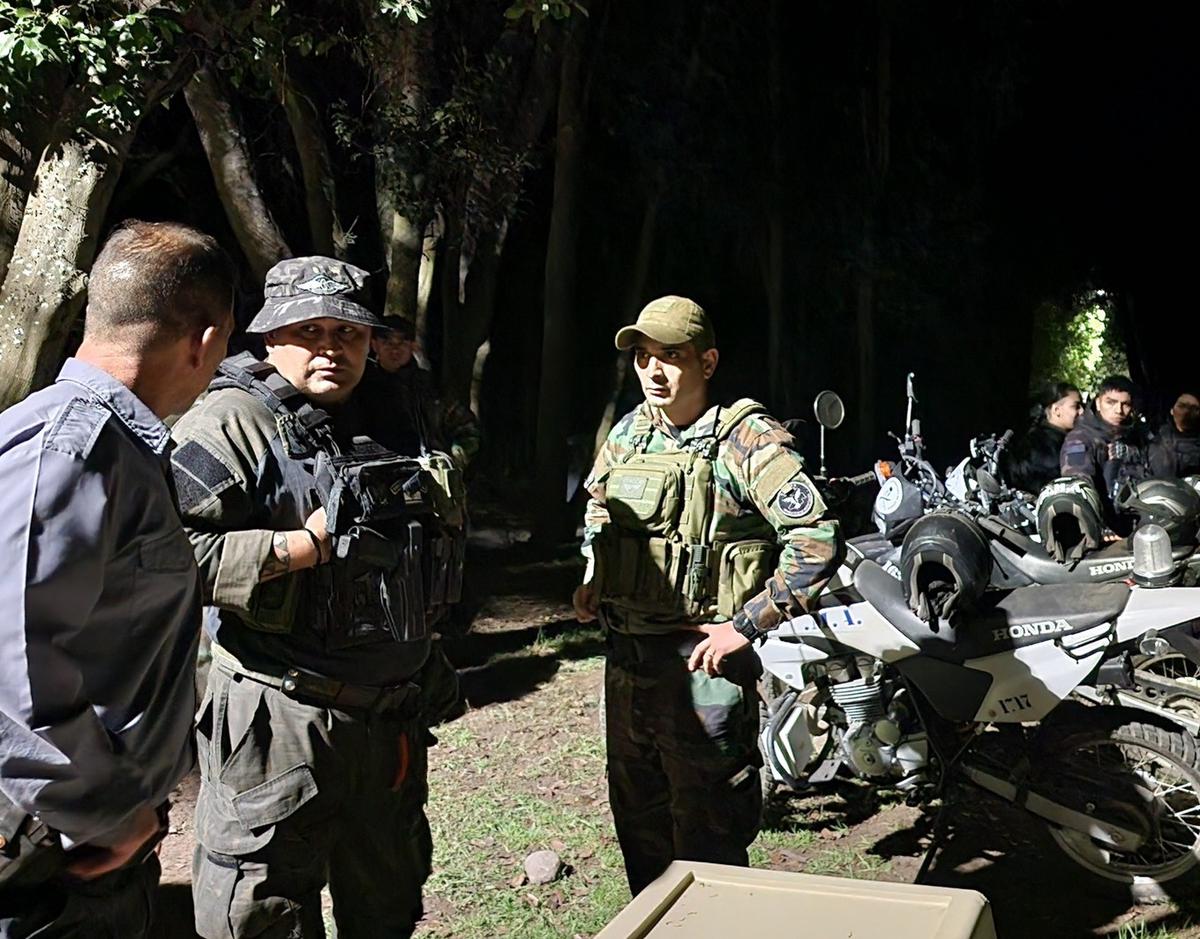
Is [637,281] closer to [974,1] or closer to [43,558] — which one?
[974,1]

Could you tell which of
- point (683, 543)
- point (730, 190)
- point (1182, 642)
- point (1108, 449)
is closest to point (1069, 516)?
point (1182, 642)

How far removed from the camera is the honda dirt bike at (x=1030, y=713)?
375 cm

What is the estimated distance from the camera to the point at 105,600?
1853 millimetres

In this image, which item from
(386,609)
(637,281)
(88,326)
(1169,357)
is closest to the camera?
(88,326)

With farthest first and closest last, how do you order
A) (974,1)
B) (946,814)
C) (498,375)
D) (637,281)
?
(498,375) → (974,1) → (637,281) → (946,814)

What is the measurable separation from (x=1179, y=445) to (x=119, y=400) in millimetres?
7249

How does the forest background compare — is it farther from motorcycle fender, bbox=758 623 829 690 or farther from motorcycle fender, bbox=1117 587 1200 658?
motorcycle fender, bbox=1117 587 1200 658

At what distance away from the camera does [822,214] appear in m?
14.3

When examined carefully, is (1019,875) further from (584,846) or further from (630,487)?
(630,487)

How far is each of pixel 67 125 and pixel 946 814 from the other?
3731 millimetres

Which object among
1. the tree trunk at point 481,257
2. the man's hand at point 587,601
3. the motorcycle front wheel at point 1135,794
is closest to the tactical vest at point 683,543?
the man's hand at point 587,601

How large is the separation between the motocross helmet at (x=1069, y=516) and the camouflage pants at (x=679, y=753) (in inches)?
84.5

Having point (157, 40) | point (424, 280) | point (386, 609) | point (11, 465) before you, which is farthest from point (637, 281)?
point (11, 465)

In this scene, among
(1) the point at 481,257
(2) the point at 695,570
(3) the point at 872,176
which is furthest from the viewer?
(3) the point at 872,176
